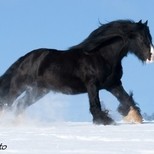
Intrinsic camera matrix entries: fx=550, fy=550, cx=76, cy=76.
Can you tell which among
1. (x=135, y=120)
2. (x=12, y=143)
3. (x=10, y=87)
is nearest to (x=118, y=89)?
(x=135, y=120)

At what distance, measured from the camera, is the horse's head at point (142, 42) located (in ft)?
33.3

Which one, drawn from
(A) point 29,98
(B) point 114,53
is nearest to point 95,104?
(B) point 114,53

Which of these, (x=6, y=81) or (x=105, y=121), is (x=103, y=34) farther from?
(x=6, y=81)

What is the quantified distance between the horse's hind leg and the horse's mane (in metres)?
1.12

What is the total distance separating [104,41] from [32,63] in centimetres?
147

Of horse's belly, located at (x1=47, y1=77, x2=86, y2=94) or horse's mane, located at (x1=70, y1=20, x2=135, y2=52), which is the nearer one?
horse's belly, located at (x1=47, y1=77, x2=86, y2=94)

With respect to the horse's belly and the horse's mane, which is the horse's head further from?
the horse's belly

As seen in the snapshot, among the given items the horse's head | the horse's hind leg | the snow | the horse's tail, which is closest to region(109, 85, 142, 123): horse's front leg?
the horse's head

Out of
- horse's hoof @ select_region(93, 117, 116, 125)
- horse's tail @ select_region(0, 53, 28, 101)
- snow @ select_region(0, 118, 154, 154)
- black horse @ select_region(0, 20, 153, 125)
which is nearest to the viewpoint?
snow @ select_region(0, 118, 154, 154)

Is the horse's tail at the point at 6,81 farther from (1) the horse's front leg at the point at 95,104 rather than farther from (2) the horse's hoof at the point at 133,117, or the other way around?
(2) the horse's hoof at the point at 133,117

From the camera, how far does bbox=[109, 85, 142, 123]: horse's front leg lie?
33.8ft

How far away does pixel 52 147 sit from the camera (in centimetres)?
556

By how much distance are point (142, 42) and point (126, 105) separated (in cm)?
124

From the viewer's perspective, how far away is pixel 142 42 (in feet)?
33.3
